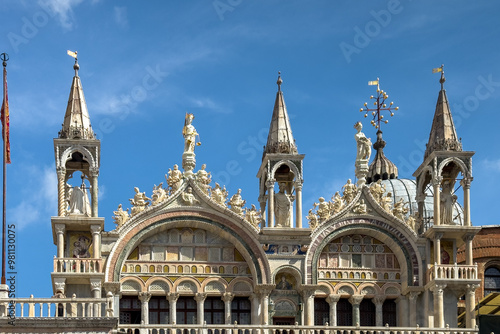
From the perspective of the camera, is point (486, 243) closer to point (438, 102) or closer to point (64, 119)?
point (438, 102)

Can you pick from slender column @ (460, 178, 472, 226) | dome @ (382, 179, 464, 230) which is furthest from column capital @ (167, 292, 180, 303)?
dome @ (382, 179, 464, 230)

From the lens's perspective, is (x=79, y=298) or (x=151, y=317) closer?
(x=79, y=298)

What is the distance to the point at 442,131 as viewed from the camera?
4841 centimetres

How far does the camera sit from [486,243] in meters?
58.1

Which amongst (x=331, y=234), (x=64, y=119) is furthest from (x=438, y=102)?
(x=64, y=119)

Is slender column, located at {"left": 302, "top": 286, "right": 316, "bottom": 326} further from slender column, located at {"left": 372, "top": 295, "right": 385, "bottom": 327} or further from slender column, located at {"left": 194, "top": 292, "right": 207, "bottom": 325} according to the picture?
slender column, located at {"left": 194, "top": 292, "right": 207, "bottom": 325}

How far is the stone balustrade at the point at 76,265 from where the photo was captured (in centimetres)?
4522

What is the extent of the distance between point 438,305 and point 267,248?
5.50 metres

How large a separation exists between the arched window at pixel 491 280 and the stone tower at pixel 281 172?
1205 centimetres

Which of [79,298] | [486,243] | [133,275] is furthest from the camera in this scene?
[486,243]

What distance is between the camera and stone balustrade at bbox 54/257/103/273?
148ft

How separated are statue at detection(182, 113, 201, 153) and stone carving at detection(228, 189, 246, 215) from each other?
6.68 feet

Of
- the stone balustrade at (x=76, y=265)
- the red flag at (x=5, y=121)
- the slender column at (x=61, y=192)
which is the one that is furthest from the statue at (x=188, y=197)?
the red flag at (x=5, y=121)

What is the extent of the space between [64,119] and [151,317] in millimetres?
6683
